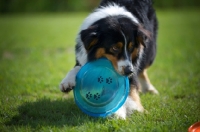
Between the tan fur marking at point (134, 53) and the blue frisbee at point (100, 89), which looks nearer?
the blue frisbee at point (100, 89)

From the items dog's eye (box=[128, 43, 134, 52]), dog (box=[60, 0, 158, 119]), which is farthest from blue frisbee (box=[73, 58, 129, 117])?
dog's eye (box=[128, 43, 134, 52])

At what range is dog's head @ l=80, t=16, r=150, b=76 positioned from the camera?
412cm

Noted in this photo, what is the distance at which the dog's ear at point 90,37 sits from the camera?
4125 mm

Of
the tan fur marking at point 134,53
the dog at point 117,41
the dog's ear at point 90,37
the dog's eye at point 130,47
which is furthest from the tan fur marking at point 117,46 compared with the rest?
the tan fur marking at point 134,53

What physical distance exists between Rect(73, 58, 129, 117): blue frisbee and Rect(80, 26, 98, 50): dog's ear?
10.9 inches

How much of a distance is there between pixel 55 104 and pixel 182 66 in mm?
4495

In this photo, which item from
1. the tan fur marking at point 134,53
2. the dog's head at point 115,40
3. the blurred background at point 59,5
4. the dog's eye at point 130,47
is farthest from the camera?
the blurred background at point 59,5

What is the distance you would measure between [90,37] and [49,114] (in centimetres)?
136

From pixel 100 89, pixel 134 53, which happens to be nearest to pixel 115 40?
pixel 134 53

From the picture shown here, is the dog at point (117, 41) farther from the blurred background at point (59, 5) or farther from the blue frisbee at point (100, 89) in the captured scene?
the blurred background at point (59, 5)

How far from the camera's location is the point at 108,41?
164 inches

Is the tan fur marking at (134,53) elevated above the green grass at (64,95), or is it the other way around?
the tan fur marking at (134,53)

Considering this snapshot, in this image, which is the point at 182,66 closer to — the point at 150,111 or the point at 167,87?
the point at 167,87

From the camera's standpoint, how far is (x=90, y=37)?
13.5 ft
